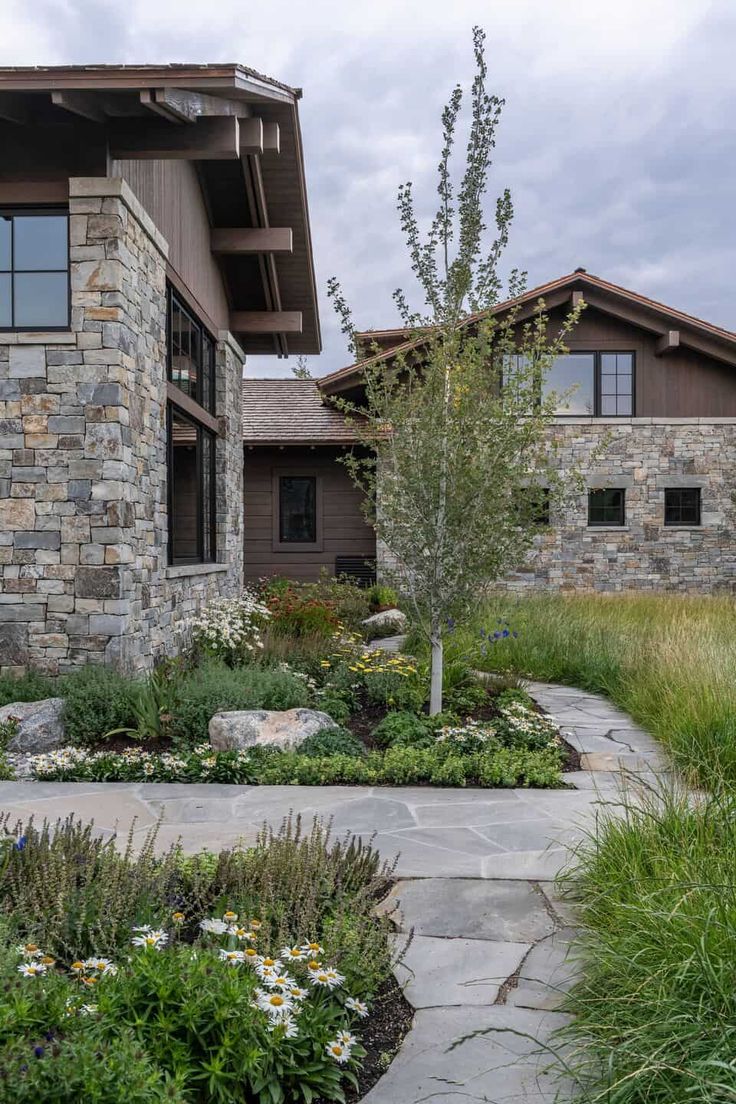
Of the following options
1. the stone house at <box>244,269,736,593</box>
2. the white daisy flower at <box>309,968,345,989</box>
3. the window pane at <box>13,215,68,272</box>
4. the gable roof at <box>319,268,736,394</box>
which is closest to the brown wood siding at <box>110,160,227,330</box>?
the window pane at <box>13,215,68,272</box>

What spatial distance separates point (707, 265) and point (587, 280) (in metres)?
11.6

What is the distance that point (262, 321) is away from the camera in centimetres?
1308

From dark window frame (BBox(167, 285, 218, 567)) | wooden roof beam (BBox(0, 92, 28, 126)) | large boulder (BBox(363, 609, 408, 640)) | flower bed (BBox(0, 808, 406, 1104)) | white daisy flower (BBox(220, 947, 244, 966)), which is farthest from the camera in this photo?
large boulder (BBox(363, 609, 408, 640))

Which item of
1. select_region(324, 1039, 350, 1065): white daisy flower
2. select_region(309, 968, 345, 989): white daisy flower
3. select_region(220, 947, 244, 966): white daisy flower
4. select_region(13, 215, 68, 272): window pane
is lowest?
select_region(324, 1039, 350, 1065): white daisy flower

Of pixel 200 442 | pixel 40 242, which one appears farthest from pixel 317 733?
pixel 200 442

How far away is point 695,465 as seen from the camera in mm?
17484

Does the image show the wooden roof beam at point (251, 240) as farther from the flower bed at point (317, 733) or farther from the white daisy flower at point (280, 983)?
the white daisy flower at point (280, 983)

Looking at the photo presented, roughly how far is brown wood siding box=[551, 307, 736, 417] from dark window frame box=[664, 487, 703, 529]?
1.47 m

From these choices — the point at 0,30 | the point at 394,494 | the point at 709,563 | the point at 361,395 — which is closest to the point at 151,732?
the point at 394,494

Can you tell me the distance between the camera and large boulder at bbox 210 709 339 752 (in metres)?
6.08

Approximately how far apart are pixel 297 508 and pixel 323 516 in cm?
64

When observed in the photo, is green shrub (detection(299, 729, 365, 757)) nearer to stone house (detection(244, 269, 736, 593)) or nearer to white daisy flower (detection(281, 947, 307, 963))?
white daisy flower (detection(281, 947, 307, 963))

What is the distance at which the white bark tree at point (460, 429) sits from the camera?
6.82 meters

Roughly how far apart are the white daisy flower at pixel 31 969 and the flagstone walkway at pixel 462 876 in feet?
3.01
